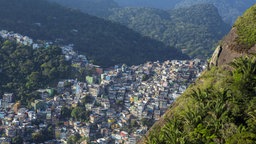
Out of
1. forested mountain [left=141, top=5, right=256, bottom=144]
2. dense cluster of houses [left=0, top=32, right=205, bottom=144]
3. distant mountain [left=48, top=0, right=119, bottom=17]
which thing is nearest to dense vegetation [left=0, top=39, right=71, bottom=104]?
dense cluster of houses [left=0, top=32, right=205, bottom=144]

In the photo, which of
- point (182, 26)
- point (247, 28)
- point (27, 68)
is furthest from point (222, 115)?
point (182, 26)

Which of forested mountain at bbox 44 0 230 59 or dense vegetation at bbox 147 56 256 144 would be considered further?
forested mountain at bbox 44 0 230 59

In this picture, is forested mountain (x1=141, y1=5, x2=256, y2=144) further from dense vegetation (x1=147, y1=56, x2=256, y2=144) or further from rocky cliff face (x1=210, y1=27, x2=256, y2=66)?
rocky cliff face (x1=210, y1=27, x2=256, y2=66)

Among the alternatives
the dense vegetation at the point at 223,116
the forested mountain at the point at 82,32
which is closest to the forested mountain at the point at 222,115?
the dense vegetation at the point at 223,116

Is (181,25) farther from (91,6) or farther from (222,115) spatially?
(222,115)

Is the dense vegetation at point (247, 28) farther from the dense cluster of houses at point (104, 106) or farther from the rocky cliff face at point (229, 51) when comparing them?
the dense cluster of houses at point (104, 106)
